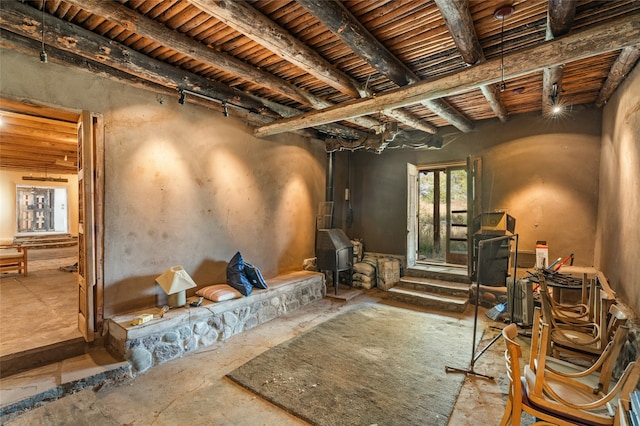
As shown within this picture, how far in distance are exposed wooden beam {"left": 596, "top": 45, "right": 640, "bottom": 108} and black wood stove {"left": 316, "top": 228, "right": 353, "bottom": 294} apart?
4.04 meters

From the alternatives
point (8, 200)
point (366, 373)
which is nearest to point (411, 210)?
point (366, 373)

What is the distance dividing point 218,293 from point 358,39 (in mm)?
3142

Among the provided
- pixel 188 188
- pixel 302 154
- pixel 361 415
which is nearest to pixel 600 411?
pixel 361 415

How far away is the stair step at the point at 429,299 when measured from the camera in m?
4.64

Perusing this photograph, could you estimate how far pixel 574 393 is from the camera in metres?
1.67

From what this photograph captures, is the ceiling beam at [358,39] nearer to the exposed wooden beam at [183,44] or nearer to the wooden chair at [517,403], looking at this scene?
the exposed wooden beam at [183,44]

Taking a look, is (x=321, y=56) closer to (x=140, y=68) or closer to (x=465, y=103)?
(x=140, y=68)

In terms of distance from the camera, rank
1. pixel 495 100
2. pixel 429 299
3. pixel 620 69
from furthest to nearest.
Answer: pixel 429 299, pixel 495 100, pixel 620 69

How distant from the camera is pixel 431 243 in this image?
771cm

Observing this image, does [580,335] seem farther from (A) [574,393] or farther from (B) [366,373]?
(B) [366,373]

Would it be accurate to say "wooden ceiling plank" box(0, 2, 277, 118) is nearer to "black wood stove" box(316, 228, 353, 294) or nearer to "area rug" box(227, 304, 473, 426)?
"black wood stove" box(316, 228, 353, 294)

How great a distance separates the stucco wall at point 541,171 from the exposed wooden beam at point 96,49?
13.5 feet

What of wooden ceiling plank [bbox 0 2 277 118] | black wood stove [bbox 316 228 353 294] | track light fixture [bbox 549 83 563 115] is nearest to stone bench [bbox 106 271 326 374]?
black wood stove [bbox 316 228 353 294]

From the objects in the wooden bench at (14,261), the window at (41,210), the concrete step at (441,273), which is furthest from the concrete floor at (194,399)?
the window at (41,210)
